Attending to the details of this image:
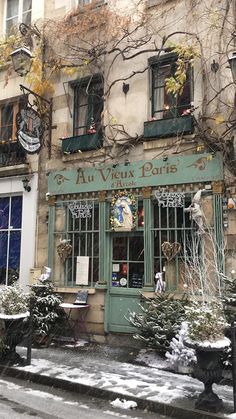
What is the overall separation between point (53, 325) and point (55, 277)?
129 centimetres

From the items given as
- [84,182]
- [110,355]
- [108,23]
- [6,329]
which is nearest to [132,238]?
[84,182]

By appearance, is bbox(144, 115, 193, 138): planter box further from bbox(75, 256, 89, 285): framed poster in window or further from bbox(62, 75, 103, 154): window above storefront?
bbox(75, 256, 89, 285): framed poster in window

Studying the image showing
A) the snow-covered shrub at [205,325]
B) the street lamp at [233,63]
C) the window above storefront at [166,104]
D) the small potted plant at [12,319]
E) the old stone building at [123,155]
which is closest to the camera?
the snow-covered shrub at [205,325]

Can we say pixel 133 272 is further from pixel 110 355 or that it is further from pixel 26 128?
pixel 26 128

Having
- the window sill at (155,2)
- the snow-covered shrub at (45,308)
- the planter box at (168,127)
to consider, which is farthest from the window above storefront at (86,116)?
the snow-covered shrub at (45,308)

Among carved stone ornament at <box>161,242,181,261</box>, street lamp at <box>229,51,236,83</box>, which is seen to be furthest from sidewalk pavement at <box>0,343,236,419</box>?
street lamp at <box>229,51,236,83</box>

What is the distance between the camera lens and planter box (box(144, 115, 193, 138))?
29.1 feet

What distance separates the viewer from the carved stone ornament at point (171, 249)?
28.7 ft

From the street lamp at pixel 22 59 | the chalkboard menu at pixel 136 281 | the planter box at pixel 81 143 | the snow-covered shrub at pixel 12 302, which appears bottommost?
the snow-covered shrub at pixel 12 302

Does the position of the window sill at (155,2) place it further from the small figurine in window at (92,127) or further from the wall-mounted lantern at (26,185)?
the wall-mounted lantern at (26,185)

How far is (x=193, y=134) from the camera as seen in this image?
8766 mm

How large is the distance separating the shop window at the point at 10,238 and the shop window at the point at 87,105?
252 centimetres

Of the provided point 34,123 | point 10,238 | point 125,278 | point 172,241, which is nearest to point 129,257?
point 125,278

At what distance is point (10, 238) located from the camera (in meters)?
11.4
